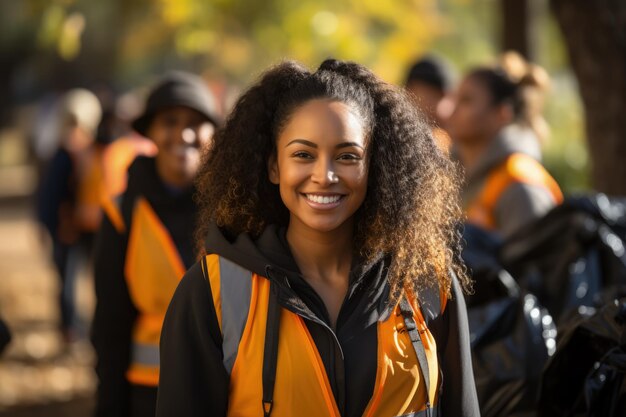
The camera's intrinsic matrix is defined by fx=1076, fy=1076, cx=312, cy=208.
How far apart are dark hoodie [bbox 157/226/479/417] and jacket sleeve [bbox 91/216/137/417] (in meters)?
1.31

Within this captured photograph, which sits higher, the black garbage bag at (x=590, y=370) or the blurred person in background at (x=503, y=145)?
the blurred person in background at (x=503, y=145)

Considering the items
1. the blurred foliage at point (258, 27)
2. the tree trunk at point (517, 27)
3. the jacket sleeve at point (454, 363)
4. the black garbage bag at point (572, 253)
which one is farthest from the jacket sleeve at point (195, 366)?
the tree trunk at point (517, 27)

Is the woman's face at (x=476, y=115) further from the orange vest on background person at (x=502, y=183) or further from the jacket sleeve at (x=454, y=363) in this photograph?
the jacket sleeve at (x=454, y=363)

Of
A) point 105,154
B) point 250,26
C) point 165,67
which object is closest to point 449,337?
point 105,154

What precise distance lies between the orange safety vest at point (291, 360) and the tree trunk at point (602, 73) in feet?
13.9

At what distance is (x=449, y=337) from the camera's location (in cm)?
289

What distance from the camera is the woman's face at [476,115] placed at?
19.6 ft

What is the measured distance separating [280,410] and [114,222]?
1.74m

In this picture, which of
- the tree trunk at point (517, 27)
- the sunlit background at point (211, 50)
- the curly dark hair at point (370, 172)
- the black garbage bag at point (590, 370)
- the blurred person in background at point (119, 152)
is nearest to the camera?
the curly dark hair at point (370, 172)

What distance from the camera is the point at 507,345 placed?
407 cm

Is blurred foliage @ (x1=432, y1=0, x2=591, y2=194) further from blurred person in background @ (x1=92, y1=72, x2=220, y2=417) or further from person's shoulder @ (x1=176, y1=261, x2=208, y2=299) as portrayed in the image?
person's shoulder @ (x1=176, y1=261, x2=208, y2=299)

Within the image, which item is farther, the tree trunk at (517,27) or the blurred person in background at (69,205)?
the blurred person in background at (69,205)

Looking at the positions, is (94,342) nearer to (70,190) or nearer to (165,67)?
(70,190)

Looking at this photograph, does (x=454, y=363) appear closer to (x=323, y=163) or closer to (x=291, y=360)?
(x=291, y=360)
